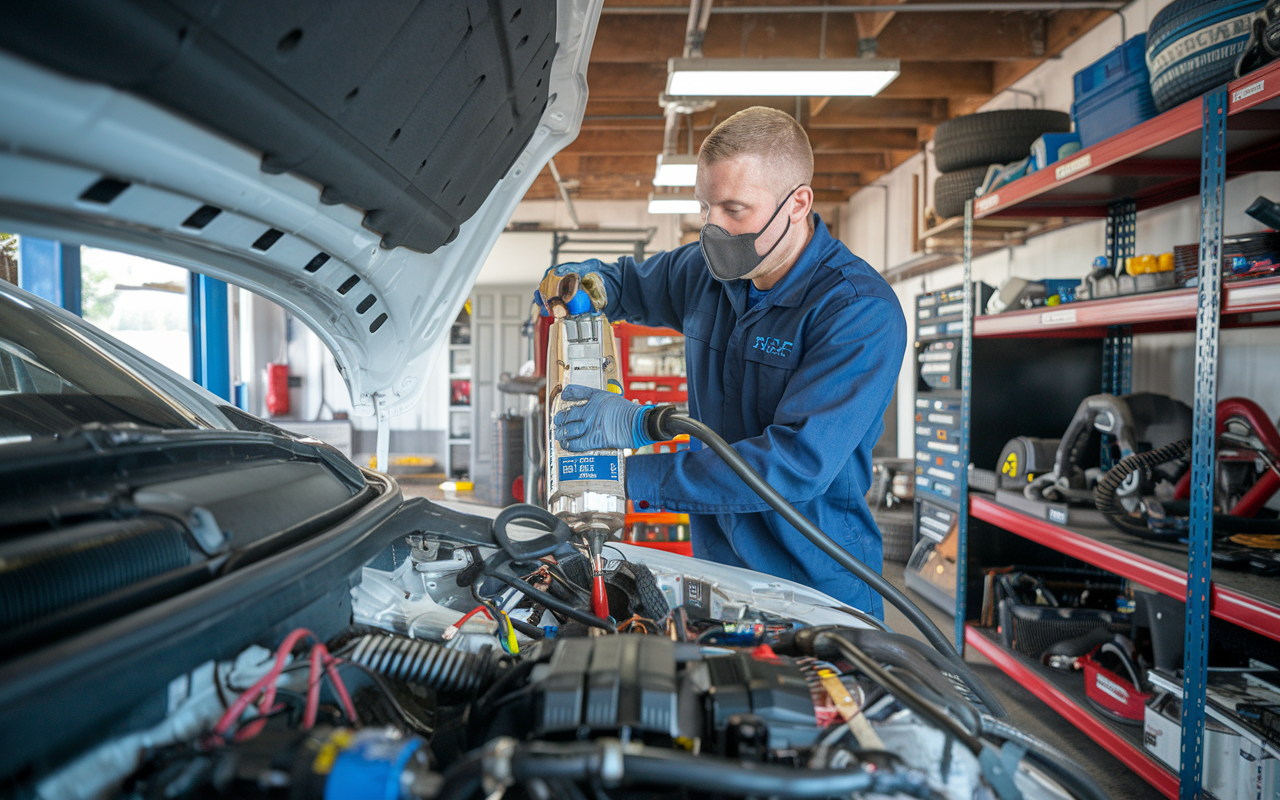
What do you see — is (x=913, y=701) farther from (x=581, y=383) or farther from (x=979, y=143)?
(x=979, y=143)

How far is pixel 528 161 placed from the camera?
1.39 m

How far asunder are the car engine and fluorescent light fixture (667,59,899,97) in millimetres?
3129

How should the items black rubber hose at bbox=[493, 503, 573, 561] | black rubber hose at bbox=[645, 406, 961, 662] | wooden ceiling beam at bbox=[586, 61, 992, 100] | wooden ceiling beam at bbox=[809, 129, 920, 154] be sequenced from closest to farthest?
black rubber hose at bbox=[493, 503, 573, 561] → black rubber hose at bbox=[645, 406, 961, 662] → wooden ceiling beam at bbox=[586, 61, 992, 100] → wooden ceiling beam at bbox=[809, 129, 920, 154]

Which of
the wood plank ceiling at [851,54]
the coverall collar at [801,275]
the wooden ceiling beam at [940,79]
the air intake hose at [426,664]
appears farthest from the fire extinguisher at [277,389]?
Result: the air intake hose at [426,664]

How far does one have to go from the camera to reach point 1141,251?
3414 mm

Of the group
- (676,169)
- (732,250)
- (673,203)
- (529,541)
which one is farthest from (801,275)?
(673,203)

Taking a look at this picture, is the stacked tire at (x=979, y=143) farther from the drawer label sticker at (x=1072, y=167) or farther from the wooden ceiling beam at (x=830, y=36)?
the drawer label sticker at (x=1072, y=167)

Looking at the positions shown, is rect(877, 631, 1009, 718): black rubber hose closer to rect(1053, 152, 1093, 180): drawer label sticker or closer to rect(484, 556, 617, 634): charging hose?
rect(484, 556, 617, 634): charging hose

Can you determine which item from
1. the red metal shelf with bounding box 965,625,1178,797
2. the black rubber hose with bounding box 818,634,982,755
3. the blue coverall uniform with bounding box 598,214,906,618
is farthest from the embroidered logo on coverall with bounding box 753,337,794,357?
the red metal shelf with bounding box 965,625,1178,797

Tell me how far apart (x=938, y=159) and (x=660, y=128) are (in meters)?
3.31

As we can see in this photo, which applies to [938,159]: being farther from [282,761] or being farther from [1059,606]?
[282,761]

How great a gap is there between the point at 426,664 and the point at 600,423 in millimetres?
698

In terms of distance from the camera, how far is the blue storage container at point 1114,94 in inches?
86.8

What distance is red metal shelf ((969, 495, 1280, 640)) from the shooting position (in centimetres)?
164
